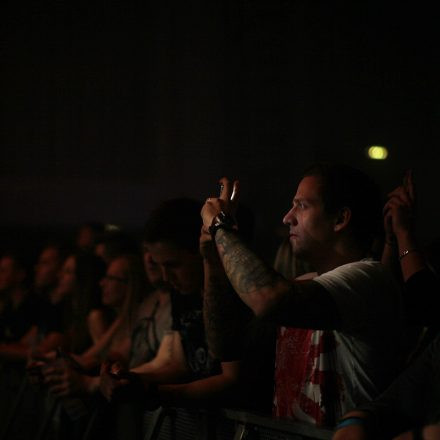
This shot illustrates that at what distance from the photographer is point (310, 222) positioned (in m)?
2.13

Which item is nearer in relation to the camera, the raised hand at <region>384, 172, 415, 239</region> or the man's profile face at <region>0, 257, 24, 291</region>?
the raised hand at <region>384, 172, 415, 239</region>

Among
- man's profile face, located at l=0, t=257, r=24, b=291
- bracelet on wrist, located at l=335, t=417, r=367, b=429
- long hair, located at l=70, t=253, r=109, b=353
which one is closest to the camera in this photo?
bracelet on wrist, located at l=335, t=417, r=367, b=429

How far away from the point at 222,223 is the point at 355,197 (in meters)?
0.40

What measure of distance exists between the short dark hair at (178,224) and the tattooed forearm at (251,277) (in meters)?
0.85

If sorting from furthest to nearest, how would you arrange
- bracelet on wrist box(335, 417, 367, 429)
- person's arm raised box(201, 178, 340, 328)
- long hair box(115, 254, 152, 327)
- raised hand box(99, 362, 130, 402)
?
long hair box(115, 254, 152, 327) → raised hand box(99, 362, 130, 402) → person's arm raised box(201, 178, 340, 328) → bracelet on wrist box(335, 417, 367, 429)

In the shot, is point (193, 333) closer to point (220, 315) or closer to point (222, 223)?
point (220, 315)

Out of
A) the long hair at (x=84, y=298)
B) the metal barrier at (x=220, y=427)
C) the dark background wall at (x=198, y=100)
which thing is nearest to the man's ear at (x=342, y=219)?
the metal barrier at (x=220, y=427)

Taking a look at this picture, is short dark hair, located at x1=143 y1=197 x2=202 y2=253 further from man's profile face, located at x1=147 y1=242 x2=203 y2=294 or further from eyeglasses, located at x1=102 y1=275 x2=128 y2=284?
eyeglasses, located at x1=102 y1=275 x2=128 y2=284

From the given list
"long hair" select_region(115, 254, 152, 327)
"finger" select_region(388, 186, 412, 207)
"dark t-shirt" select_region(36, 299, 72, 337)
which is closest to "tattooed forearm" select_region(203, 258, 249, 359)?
"finger" select_region(388, 186, 412, 207)

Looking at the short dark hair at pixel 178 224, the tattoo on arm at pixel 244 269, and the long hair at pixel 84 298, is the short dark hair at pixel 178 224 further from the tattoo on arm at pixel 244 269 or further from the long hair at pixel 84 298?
the long hair at pixel 84 298

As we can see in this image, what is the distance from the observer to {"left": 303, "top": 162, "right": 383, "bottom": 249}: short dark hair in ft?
7.00

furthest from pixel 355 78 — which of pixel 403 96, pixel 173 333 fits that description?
pixel 173 333

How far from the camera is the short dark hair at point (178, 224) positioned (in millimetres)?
2838

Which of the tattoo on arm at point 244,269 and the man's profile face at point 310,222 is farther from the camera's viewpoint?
the man's profile face at point 310,222
